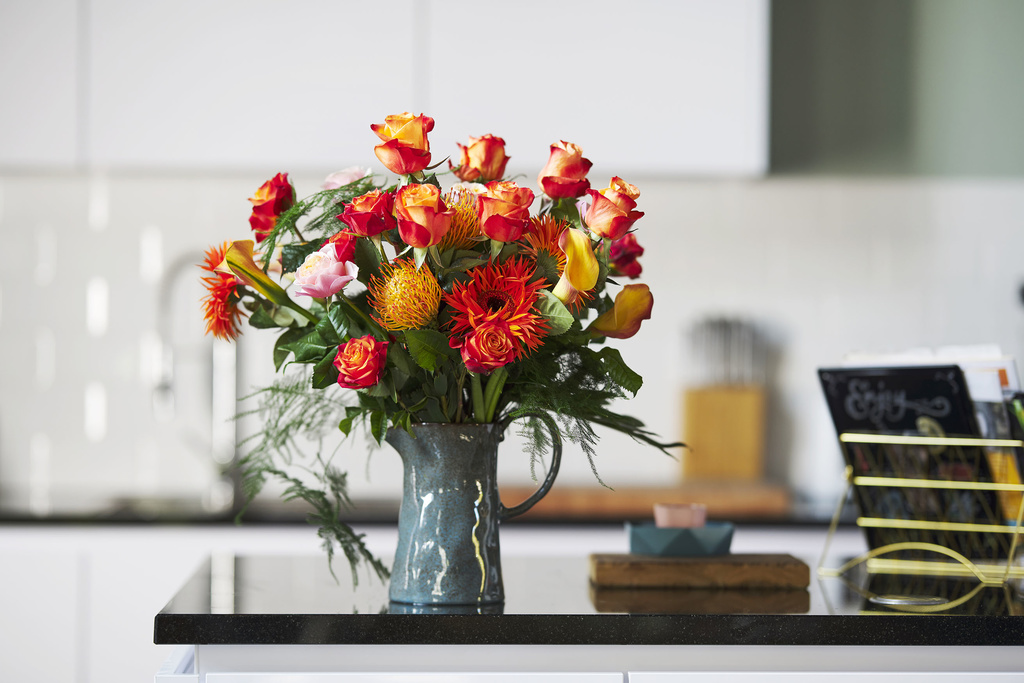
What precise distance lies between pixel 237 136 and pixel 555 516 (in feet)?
4.11

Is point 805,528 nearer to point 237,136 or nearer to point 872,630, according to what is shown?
point 872,630

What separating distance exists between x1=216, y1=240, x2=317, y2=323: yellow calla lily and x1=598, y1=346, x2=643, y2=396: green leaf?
32 centimetres

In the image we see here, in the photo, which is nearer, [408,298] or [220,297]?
[408,298]

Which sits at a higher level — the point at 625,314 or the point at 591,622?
the point at 625,314

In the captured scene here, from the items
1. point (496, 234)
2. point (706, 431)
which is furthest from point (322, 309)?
point (706, 431)

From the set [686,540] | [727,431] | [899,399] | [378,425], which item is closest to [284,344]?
[378,425]

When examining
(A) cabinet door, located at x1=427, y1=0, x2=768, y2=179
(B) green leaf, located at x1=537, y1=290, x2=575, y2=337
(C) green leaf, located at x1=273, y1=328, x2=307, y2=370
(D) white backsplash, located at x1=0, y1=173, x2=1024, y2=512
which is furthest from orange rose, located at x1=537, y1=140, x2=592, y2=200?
(D) white backsplash, located at x1=0, y1=173, x2=1024, y2=512

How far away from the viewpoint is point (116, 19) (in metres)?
2.49

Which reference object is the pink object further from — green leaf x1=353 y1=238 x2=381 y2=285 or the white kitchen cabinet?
the white kitchen cabinet

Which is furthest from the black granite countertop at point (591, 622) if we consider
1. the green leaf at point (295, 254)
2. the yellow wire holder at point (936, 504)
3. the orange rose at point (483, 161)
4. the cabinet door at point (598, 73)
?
the cabinet door at point (598, 73)

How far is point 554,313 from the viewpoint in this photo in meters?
0.99

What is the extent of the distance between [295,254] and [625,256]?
39cm

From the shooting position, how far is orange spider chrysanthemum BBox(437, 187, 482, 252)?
39.8 inches

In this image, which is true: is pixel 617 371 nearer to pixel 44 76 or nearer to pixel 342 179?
pixel 342 179
